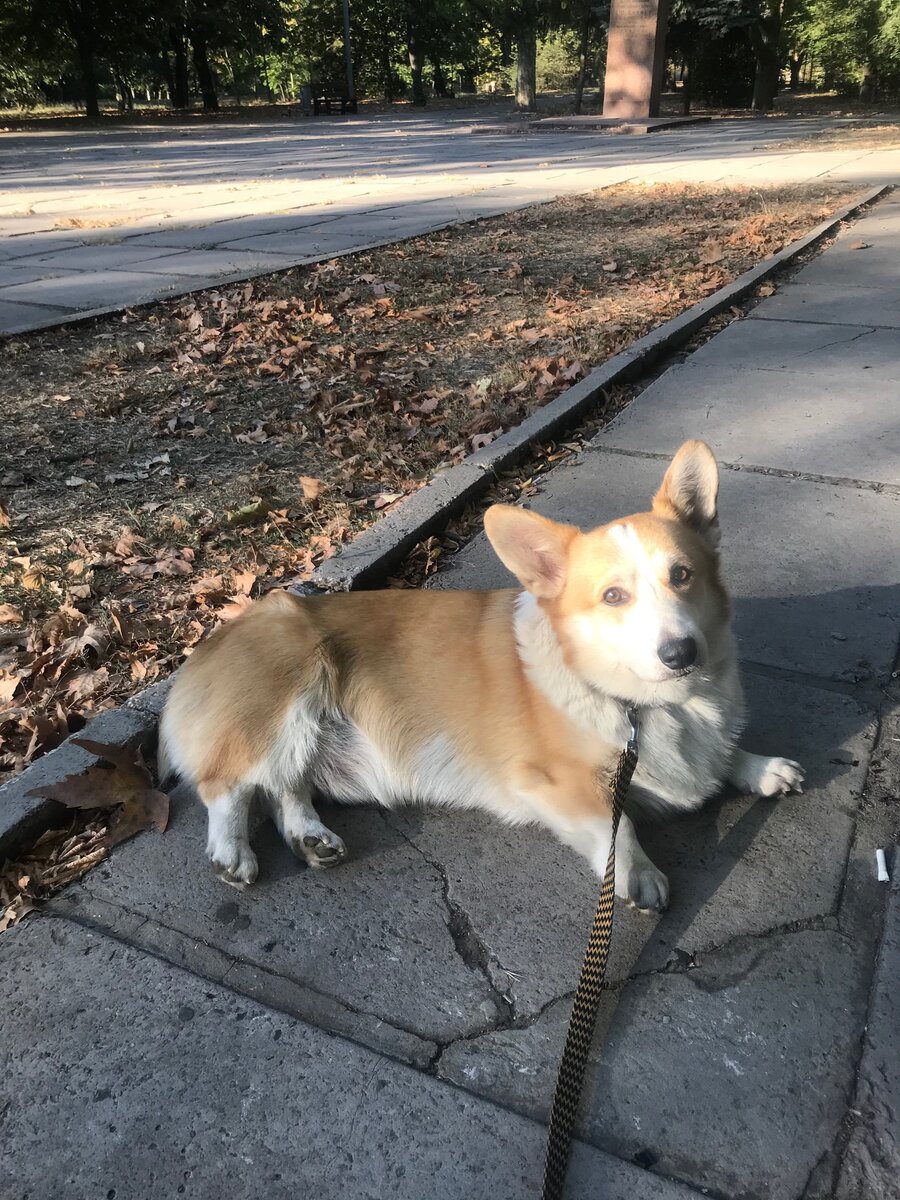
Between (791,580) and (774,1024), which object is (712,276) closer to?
(791,580)

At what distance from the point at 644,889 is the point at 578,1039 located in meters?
0.48

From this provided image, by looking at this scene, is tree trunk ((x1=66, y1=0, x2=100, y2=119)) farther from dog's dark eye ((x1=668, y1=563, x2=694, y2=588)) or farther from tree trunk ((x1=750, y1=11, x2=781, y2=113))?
dog's dark eye ((x1=668, y1=563, x2=694, y2=588))

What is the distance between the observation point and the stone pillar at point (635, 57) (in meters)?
27.0

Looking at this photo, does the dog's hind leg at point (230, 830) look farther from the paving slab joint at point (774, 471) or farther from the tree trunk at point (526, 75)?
the tree trunk at point (526, 75)

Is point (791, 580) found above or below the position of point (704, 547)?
below

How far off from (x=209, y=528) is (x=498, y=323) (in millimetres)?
3871

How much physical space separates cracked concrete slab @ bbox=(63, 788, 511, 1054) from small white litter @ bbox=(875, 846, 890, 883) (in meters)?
1.03

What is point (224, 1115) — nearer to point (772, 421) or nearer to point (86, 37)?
point (772, 421)

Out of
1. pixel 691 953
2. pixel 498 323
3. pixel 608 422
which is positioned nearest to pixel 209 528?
pixel 608 422

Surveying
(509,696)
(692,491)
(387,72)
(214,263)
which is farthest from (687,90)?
(509,696)

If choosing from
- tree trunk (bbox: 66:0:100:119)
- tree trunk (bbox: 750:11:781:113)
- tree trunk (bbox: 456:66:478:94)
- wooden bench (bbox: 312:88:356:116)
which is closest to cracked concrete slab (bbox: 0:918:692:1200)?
tree trunk (bbox: 750:11:781:113)

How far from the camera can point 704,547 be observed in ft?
7.71

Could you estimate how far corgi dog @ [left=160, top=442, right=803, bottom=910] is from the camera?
2174 mm

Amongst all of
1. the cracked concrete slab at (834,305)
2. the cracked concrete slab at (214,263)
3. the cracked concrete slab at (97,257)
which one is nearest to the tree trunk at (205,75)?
the cracked concrete slab at (97,257)
